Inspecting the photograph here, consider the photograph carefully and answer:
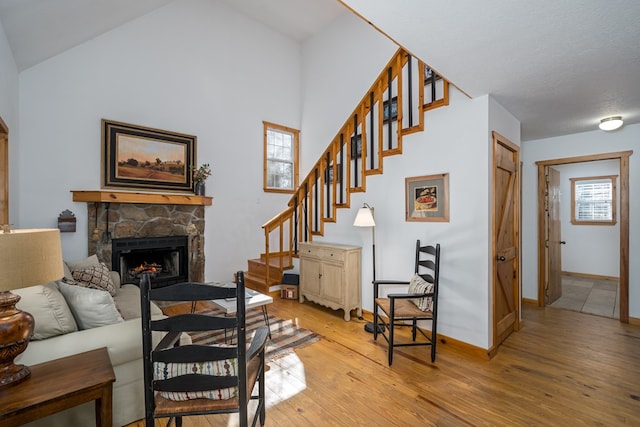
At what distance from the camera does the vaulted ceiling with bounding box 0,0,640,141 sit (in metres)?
1.62

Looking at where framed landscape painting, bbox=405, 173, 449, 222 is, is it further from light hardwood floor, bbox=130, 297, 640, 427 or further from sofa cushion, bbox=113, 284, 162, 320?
sofa cushion, bbox=113, 284, 162, 320

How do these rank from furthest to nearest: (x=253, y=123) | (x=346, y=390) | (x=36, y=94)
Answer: (x=253, y=123) → (x=36, y=94) → (x=346, y=390)

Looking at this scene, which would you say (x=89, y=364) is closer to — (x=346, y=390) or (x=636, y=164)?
(x=346, y=390)

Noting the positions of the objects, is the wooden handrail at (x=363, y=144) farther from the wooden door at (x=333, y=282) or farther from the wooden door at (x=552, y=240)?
the wooden door at (x=552, y=240)

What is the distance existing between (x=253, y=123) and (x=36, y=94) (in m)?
3.11

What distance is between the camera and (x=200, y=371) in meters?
1.42

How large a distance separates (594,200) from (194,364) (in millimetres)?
8089

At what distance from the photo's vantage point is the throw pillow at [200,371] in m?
1.42

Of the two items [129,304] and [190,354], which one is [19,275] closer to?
[190,354]

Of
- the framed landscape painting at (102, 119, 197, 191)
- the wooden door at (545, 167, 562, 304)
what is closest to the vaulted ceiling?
the wooden door at (545, 167, 562, 304)

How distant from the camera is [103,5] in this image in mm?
3191

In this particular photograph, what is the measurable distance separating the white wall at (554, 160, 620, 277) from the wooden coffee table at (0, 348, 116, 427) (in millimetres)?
7838

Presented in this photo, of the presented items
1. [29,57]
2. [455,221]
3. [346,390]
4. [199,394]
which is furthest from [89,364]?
[29,57]

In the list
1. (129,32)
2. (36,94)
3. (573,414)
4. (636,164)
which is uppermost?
(129,32)
